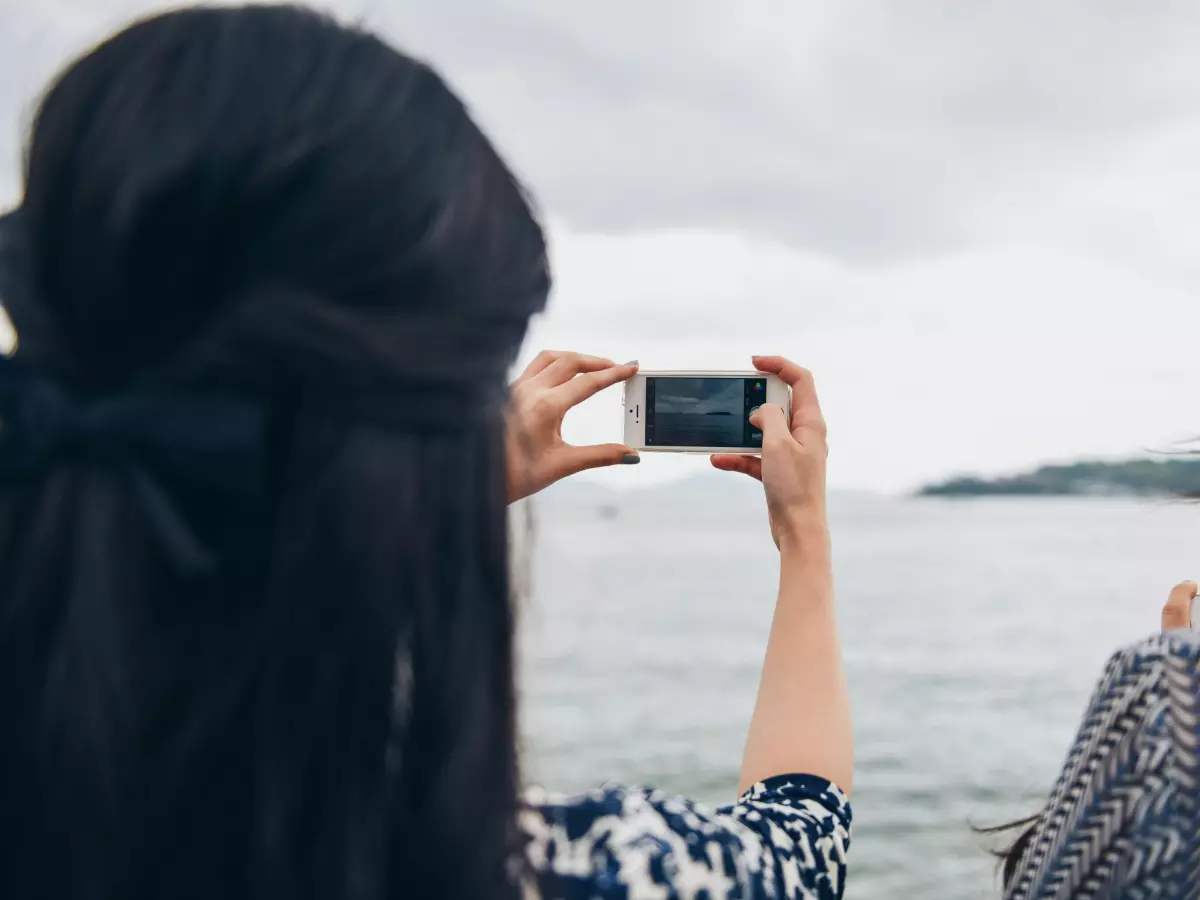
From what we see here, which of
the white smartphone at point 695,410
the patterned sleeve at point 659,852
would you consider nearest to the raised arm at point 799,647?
the patterned sleeve at point 659,852

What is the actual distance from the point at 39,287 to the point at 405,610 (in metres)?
0.32

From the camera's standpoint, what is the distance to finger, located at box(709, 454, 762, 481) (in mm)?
1561

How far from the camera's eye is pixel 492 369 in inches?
27.9

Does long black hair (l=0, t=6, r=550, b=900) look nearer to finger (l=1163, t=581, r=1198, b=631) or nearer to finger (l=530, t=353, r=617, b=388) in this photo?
finger (l=530, t=353, r=617, b=388)

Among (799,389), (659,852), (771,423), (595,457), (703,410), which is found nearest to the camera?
(659,852)

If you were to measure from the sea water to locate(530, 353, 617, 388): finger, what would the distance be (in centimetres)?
20

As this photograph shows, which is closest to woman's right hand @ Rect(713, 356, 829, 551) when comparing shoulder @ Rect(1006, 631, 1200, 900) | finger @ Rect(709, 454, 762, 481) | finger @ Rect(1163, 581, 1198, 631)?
finger @ Rect(709, 454, 762, 481)

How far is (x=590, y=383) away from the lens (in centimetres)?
142

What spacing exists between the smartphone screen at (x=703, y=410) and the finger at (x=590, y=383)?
1.09 feet

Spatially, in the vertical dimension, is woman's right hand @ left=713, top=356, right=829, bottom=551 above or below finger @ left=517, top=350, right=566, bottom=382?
below

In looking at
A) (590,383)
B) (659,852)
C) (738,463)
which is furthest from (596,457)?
(659,852)

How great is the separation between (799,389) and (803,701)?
1.60 ft

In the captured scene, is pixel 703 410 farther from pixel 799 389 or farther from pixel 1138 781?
pixel 1138 781

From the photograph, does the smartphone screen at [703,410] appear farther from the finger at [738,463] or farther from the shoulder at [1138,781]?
the shoulder at [1138,781]
